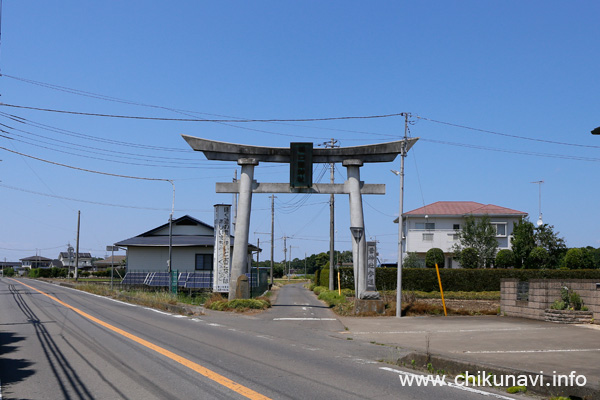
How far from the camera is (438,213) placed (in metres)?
56.3

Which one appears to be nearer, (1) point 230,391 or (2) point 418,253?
(1) point 230,391

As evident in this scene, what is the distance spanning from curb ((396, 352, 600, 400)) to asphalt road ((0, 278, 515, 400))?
50 cm

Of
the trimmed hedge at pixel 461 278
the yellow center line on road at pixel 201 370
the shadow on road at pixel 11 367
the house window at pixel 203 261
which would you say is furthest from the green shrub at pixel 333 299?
the shadow on road at pixel 11 367

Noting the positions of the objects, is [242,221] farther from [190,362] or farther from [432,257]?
[432,257]

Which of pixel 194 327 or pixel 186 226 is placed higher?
pixel 186 226

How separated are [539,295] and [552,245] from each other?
1205 inches

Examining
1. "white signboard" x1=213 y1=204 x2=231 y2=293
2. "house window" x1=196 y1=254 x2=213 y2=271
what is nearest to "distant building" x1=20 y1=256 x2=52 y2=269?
"house window" x1=196 y1=254 x2=213 y2=271

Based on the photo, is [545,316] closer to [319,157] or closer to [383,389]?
[319,157]

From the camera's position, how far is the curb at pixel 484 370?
7.03m

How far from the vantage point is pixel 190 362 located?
9.49 m

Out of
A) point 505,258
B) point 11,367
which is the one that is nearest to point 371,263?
point 11,367

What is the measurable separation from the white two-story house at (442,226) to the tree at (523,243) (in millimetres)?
8916

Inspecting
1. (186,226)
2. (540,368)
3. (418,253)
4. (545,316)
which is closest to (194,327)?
(540,368)

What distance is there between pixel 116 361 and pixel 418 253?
49.0m
